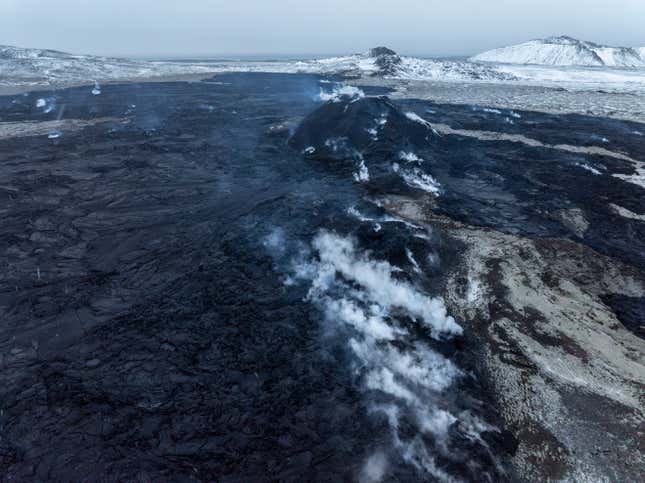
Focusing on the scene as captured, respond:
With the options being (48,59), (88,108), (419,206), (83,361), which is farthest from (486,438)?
(48,59)

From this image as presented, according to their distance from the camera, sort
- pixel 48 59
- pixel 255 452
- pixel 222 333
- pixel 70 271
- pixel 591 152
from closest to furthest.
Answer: pixel 255 452 → pixel 222 333 → pixel 70 271 → pixel 591 152 → pixel 48 59

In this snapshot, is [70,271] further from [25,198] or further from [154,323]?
[25,198]

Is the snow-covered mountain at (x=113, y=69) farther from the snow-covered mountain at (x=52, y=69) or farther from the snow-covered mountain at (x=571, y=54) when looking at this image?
the snow-covered mountain at (x=571, y=54)

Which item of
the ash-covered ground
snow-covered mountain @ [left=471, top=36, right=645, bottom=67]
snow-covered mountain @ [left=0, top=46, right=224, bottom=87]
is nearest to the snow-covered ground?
snow-covered mountain @ [left=0, top=46, right=224, bottom=87]

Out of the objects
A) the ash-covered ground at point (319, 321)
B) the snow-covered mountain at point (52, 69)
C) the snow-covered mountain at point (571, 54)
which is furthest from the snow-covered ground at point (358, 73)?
the ash-covered ground at point (319, 321)

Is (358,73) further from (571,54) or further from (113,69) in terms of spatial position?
(571,54)

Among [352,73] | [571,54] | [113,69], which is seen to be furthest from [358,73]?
[571,54]

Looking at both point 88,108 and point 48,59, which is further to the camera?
point 48,59

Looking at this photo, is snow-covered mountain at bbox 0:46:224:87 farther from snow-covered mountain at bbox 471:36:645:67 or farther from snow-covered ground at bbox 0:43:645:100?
snow-covered mountain at bbox 471:36:645:67
